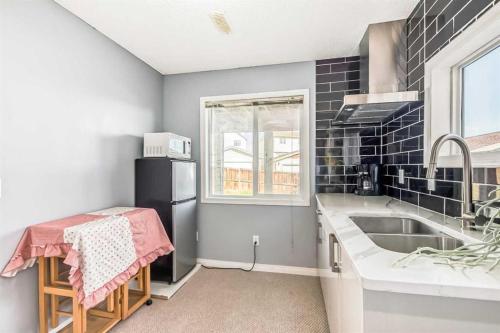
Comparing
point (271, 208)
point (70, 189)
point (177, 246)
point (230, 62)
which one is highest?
point (230, 62)

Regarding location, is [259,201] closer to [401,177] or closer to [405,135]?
[401,177]

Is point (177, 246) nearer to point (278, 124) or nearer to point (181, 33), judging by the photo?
point (278, 124)

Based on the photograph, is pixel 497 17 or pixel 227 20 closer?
pixel 497 17

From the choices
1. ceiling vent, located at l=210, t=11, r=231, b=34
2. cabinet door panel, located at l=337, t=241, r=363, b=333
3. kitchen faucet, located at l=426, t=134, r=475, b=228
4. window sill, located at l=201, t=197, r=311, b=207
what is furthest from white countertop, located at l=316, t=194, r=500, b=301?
ceiling vent, located at l=210, t=11, r=231, b=34

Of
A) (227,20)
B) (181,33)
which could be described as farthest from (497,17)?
(181,33)

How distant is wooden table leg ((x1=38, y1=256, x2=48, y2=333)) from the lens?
1545 mm

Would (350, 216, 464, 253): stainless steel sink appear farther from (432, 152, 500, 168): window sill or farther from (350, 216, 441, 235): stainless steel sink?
(432, 152, 500, 168): window sill

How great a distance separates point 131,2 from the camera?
5.69 ft

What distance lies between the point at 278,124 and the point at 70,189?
2092 millimetres

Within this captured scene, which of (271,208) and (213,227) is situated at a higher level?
(271,208)

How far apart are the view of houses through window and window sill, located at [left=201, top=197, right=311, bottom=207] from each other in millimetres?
89

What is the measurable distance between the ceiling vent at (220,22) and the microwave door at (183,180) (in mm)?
1300

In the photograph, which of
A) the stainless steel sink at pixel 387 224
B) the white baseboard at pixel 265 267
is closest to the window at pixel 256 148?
the white baseboard at pixel 265 267

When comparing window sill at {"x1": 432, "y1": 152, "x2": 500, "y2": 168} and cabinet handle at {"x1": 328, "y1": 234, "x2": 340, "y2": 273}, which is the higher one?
window sill at {"x1": 432, "y1": 152, "x2": 500, "y2": 168}
